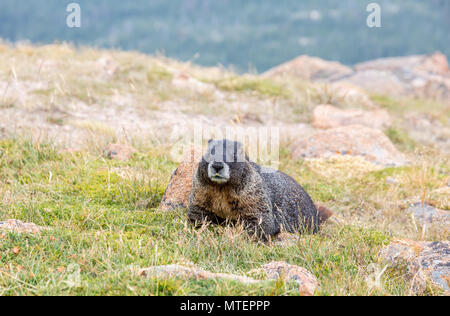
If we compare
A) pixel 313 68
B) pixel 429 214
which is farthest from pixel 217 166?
pixel 313 68

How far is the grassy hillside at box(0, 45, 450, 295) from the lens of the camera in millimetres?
4363

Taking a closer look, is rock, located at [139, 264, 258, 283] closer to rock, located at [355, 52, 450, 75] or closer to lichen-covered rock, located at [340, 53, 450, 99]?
lichen-covered rock, located at [340, 53, 450, 99]

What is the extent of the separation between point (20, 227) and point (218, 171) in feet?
7.06

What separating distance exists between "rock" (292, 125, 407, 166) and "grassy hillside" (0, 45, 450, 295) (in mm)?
373

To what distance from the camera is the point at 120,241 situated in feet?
16.0

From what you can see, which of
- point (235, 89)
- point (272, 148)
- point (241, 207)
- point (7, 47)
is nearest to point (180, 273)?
point (241, 207)

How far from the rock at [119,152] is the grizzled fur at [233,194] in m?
2.99

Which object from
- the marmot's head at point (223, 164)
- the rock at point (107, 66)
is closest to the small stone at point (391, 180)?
the marmot's head at point (223, 164)

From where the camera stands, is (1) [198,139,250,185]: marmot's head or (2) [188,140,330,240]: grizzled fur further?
(2) [188,140,330,240]: grizzled fur

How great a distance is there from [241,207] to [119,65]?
10.7 meters

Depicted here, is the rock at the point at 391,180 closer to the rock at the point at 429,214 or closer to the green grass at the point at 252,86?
the rock at the point at 429,214

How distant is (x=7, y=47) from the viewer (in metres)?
16.5

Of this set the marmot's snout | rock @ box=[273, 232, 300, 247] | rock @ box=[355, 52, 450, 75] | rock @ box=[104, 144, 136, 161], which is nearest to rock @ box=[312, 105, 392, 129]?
rock @ box=[104, 144, 136, 161]

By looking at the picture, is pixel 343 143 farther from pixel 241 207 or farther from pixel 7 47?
pixel 7 47
